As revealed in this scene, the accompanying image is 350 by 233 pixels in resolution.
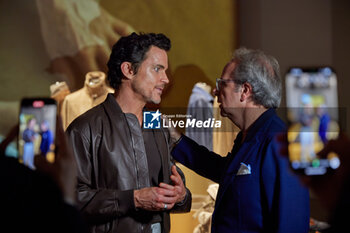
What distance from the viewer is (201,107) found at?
3.32 m

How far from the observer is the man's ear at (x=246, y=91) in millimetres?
1806

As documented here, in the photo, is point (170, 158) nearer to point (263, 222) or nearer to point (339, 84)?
point (263, 222)

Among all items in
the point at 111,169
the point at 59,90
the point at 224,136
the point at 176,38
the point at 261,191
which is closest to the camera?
the point at 261,191

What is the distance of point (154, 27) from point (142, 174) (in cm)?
183

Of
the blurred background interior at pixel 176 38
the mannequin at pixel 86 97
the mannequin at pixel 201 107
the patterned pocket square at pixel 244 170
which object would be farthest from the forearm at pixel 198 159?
the mannequin at pixel 86 97

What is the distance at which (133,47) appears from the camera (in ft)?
7.11

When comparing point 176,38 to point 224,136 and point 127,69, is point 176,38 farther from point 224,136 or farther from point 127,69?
point 127,69

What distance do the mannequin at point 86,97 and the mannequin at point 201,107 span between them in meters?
0.65

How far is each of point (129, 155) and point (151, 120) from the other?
0.23 meters

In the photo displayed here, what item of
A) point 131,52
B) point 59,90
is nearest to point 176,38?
point 59,90

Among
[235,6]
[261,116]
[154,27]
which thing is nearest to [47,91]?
[154,27]

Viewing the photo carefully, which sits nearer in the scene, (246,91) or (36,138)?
(36,138)

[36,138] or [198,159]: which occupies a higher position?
[36,138]

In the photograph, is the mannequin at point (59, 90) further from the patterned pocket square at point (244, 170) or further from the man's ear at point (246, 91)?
the patterned pocket square at point (244, 170)
